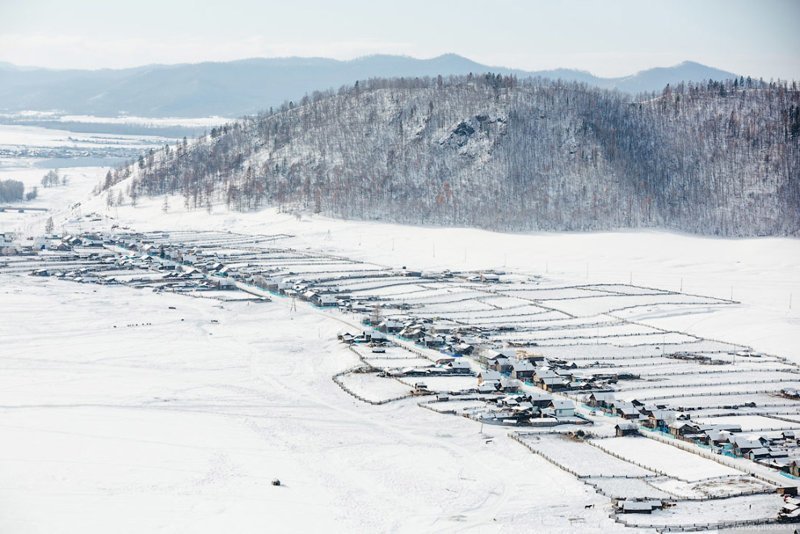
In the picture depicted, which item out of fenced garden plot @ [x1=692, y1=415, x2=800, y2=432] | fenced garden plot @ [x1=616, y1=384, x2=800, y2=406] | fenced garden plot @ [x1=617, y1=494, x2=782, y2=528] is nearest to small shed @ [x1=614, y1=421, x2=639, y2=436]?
fenced garden plot @ [x1=692, y1=415, x2=800, y2=432]

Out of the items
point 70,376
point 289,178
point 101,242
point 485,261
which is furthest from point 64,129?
point 70,376

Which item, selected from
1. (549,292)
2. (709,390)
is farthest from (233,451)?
(549,292)

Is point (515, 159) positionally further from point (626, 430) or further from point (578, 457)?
point (578, 457)

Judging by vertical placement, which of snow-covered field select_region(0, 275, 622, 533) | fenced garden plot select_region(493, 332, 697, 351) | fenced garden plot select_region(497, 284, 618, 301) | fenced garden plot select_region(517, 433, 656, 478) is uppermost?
fenced garden plot select_region(497, 284, 618, 301)

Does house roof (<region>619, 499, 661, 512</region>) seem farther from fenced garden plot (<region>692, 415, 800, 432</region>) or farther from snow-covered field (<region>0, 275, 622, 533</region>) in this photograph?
fenced garden plot (<region>692, 415, 800, 432</region>)

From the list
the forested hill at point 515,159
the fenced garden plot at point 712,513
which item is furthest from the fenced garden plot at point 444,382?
the forested hill at point 515,159

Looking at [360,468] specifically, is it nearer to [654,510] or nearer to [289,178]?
[654,510]
